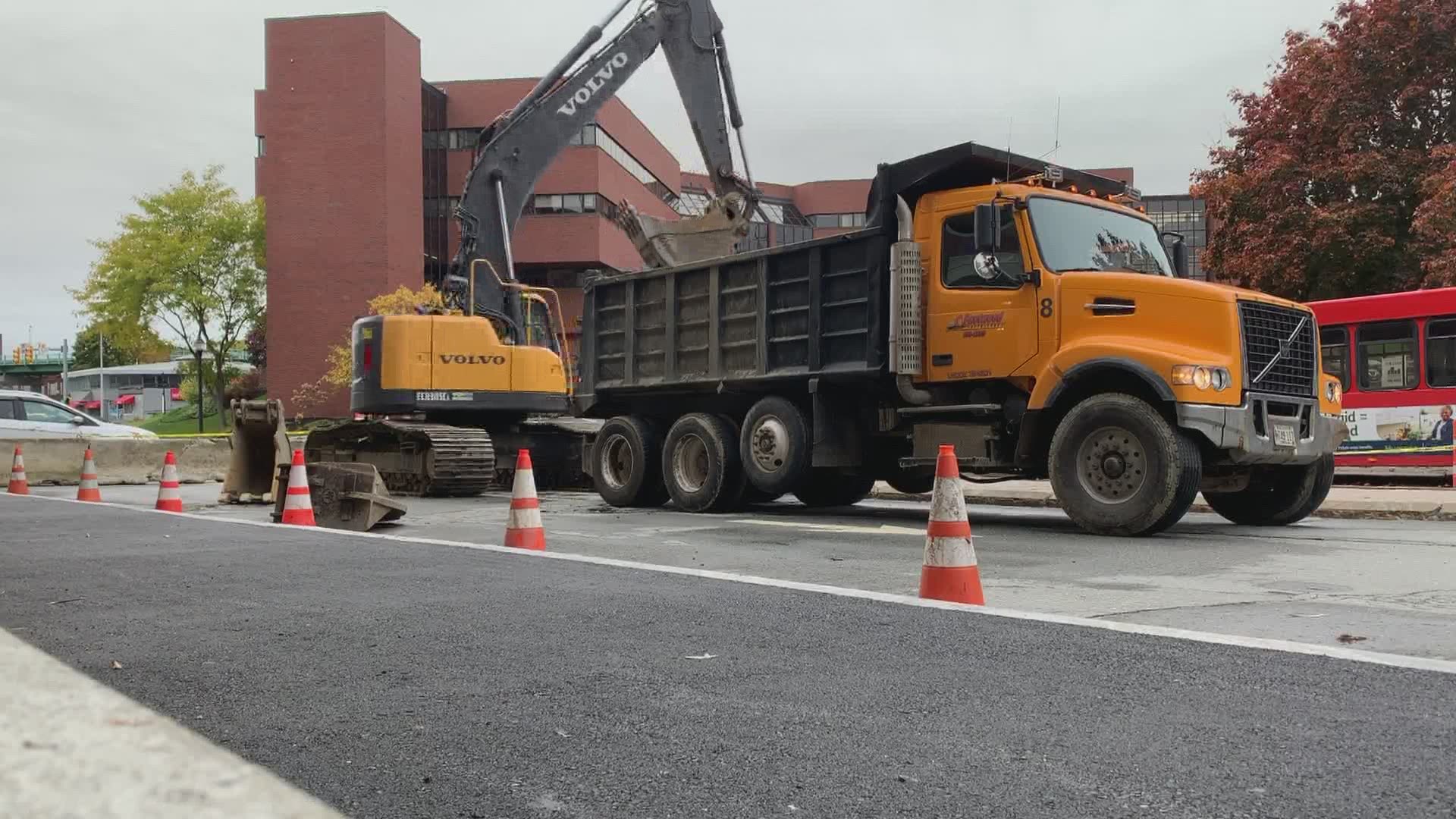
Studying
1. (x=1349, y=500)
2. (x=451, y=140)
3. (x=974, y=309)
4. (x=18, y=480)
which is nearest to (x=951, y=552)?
(x=974, y=309)

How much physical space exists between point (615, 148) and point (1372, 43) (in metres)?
41.5

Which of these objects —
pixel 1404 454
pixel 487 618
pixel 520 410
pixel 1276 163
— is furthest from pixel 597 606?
pixel 1276 163

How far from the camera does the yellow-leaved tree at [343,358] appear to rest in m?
49.3

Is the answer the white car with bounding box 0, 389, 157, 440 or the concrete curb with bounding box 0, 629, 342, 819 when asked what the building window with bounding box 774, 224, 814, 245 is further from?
the concrete curb with bounding box 0, 629, 342, 819

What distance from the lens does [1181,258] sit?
41.2 feet

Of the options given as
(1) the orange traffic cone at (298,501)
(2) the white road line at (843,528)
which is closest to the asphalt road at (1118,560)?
(2) the white road line at (843,528)

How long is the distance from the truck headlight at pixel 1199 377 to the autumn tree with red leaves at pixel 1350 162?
15354 mm

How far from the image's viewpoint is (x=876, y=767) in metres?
3.19

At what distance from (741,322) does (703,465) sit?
1.74 meters

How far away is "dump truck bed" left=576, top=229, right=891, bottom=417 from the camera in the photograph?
12.5 metres

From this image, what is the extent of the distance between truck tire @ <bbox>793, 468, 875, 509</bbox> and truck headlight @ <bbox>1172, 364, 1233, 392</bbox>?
4.76m

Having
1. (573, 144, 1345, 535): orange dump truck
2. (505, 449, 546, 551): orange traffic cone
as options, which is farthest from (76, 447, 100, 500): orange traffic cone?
(505, 449, 546, 551): orange traffic cone

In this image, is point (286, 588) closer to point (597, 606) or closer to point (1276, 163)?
point (597, 606)

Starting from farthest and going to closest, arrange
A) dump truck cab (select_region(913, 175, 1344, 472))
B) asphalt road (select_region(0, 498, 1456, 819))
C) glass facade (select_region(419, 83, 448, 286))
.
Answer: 1. glass facade (select_region(419, 83, 448, 286))
2. dump truck cab (select_region(913, 175, 1344, 472))
3. asphalt road (select_region(0, 498, 1456, 819))
